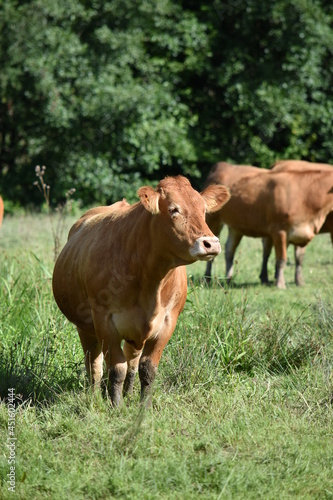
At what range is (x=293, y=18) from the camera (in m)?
22.0

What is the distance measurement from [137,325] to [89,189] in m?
16.9

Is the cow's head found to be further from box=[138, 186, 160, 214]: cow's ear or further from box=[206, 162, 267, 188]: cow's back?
box=[206, 162, 267, 188]: cow's back

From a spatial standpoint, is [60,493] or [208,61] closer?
[60,493]

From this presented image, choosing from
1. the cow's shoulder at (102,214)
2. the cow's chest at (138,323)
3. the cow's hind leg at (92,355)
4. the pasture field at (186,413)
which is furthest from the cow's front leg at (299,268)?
the cow's chest at (138,323)

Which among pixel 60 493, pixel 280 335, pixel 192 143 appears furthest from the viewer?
pixel 192 143

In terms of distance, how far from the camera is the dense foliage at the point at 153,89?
64.8ft

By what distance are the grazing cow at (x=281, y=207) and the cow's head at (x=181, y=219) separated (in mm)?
6494

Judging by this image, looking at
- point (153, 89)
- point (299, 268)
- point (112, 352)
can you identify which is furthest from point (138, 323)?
point (153, 89)

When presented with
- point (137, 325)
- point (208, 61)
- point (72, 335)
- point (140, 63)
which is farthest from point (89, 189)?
point (137, 325)

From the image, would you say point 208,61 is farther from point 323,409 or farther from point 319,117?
point 323,409

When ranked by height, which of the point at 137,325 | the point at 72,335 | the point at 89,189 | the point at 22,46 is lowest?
the point at 89,189

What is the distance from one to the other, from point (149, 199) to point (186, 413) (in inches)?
56.4

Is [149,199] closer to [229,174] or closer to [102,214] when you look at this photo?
[102,214]

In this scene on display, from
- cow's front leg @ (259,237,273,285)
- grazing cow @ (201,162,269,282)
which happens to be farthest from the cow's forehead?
grazing cow @ (201,162,269,282)
